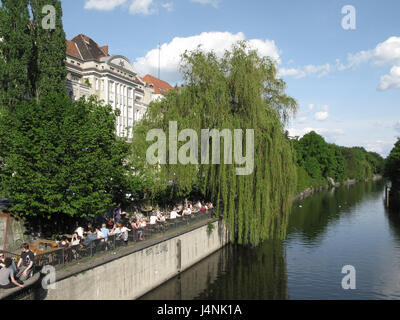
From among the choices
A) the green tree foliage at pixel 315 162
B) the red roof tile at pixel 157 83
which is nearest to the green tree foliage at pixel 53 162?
the red roof tile at pixel 157 83

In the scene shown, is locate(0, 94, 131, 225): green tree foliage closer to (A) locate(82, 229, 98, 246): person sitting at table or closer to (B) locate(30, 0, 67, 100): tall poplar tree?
(A) locate(82, 229, 98, 246): person sitting at table

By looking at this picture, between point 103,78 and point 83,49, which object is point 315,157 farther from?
point 83,49

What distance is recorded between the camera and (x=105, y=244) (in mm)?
16297

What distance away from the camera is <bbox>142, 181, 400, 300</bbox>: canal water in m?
19.7

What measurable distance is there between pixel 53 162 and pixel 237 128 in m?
11.5

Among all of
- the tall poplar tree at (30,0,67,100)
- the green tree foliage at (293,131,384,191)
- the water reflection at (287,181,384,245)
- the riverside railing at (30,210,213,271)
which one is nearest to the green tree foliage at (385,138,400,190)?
the water reflection at (287,181,384,245)

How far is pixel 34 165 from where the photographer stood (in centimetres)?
1733

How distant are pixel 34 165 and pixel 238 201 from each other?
504 inches

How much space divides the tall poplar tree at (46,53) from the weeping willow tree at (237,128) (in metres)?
8.05

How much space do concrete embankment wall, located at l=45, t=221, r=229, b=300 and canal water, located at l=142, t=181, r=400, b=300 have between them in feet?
2.07

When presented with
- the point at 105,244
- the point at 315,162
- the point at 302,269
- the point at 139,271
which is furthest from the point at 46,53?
the point at 315,162

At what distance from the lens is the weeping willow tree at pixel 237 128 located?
23922 mm

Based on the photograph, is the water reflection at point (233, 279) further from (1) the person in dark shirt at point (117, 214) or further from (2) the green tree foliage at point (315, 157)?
(2) the green tree foliage at point (315, 157)
